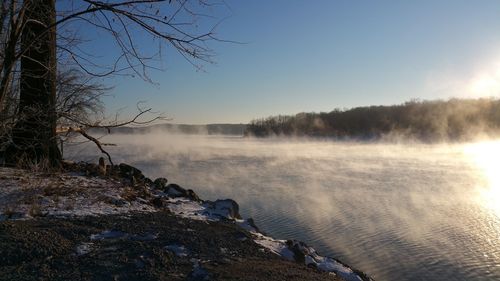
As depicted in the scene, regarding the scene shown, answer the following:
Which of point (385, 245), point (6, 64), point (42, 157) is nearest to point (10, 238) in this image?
point (6, 64)

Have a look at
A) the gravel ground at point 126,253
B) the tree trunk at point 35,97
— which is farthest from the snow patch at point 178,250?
the tree trunk at point 35,97

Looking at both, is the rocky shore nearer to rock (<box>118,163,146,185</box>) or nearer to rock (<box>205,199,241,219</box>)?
rock (<box>205,199,241,219</box>)

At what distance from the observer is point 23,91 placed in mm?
8922

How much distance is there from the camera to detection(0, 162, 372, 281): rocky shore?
490 centimetres

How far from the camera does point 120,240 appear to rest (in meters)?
5.74

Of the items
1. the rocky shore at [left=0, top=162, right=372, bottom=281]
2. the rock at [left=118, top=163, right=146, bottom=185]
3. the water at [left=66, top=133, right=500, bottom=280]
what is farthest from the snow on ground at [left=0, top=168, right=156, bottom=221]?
the water at [left=66, top=133, right=500, bottom=280]

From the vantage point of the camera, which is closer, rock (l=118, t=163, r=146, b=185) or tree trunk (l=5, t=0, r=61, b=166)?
tree trunk (l=5, t=0, r=61, b=166)

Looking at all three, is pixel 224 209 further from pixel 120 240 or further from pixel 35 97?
pixel 120 240

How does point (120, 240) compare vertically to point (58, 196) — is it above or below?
below

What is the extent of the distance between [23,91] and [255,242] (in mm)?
4966

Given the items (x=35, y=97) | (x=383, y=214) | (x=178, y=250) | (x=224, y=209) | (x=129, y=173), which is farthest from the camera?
(x=383, y=214)

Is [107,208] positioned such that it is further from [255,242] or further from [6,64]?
[6,64]

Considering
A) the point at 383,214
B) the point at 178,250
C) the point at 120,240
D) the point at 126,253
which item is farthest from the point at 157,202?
the point at 383,214

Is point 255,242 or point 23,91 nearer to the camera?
point 255,242
